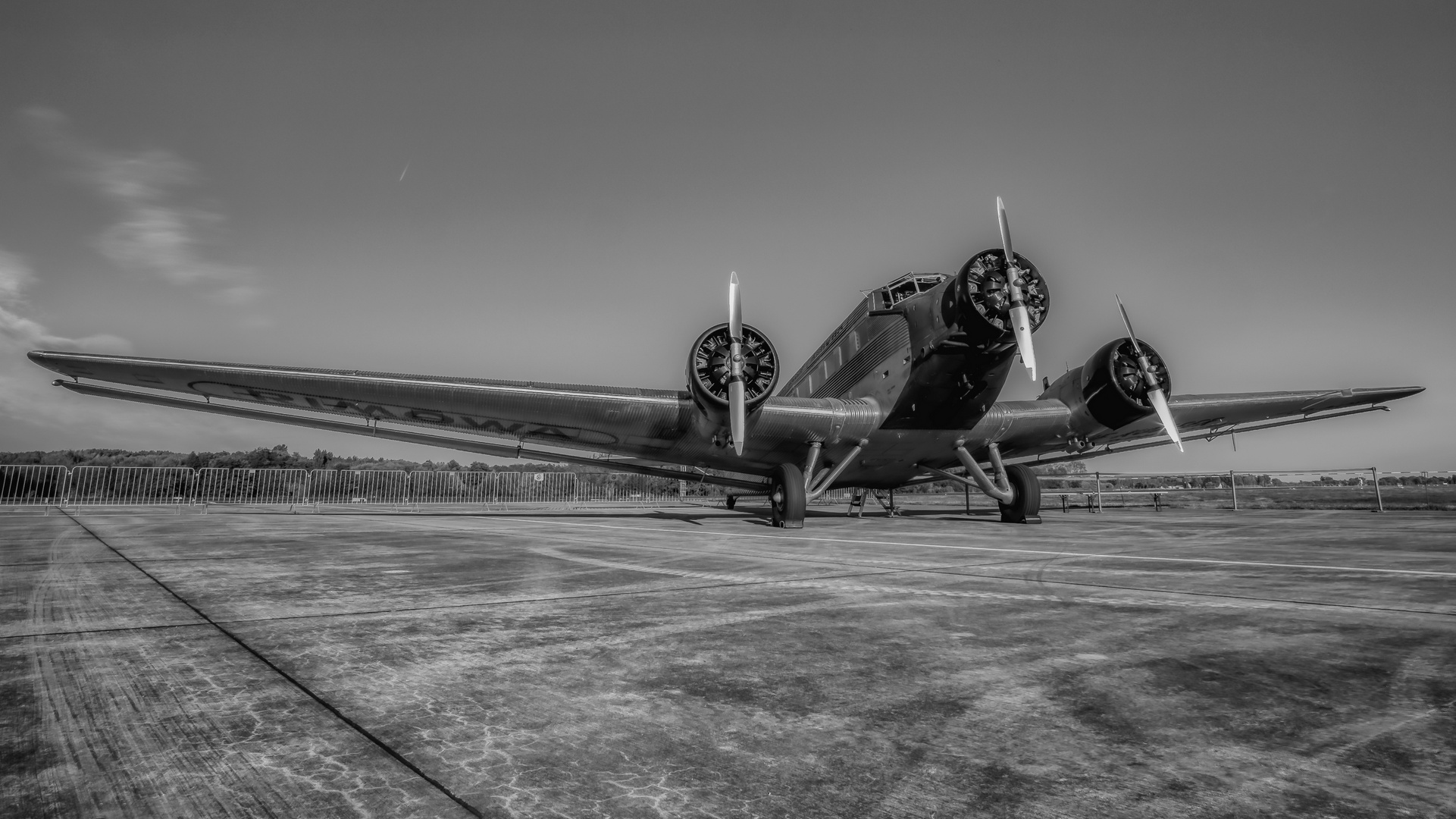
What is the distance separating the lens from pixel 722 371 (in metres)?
13.9

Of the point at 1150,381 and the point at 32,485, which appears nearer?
the point at 1150,381

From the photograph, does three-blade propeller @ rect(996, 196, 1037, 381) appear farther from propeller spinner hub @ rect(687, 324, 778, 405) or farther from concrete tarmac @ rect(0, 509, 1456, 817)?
concrete tarmac @ rect(0, 509, 1456, 817)

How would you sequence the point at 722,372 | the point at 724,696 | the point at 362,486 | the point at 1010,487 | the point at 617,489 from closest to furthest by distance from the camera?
1. the point at 724,696
2. the point at 722,372
3. the point at 1010,487
4. the point at 362,486
5. the point at 617,489

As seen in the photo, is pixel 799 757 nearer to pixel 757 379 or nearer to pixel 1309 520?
pixel 757 379

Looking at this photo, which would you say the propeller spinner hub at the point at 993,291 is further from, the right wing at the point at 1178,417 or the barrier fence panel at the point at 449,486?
the barrier fence panel at the point at 449,486

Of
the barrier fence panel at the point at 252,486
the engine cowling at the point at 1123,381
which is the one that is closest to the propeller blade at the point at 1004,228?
the engine cowling at the point at 1123,381

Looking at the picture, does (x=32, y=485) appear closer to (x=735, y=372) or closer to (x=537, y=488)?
(x=537, y=488)

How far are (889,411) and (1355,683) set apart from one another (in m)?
13.0

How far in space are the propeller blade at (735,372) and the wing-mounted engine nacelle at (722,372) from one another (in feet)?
0.54

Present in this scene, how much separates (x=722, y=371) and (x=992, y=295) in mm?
5734

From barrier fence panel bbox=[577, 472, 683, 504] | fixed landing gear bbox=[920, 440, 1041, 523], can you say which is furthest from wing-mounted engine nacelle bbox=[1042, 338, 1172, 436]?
barrier fence panel bbox=[577, 472, 683, 504]

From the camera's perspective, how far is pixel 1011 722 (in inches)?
79.4

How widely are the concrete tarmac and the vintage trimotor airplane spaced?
8571 millimetres

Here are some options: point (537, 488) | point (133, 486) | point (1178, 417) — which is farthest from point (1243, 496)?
point (133, 486)
